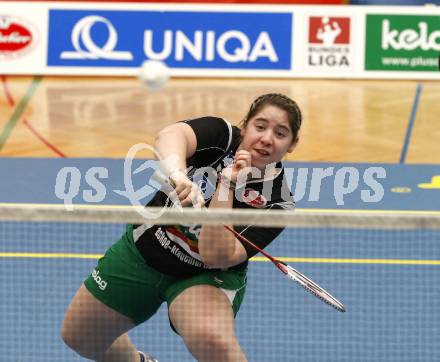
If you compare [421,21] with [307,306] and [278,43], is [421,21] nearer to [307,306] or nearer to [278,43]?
[278,43]

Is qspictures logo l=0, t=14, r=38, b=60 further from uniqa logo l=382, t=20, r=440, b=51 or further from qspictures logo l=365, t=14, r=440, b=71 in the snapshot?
uniqa logo l=382, t=20, r=440, b=51

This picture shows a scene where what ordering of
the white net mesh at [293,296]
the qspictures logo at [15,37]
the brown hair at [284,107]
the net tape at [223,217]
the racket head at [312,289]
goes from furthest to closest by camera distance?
the qspictures logo at [15,37]
the white net mesh at [293,296]
the racket head at [312,289]
the brown hair at [284,107]
the net tape at [223,217]

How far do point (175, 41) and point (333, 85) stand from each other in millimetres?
2138

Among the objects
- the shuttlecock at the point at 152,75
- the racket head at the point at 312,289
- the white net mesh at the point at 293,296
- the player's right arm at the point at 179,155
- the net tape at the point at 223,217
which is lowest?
the white net mesh at the point at 293,296

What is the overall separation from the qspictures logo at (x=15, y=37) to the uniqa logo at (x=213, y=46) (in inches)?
59.2

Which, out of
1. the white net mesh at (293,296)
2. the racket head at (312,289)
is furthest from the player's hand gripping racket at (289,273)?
the white net mesh at (293,296)

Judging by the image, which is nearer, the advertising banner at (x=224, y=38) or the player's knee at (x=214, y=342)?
the player's knee at (x=214, y=342)

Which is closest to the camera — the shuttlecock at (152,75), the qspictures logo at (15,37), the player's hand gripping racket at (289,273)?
the player's hand gripping racket at (289,273)

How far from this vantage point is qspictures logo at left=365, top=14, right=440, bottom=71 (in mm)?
13172

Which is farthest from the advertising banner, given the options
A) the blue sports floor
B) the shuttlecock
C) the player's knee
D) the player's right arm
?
the player's knee

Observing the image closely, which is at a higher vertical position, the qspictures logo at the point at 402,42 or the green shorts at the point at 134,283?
the qspictures logo at the point at 402,42

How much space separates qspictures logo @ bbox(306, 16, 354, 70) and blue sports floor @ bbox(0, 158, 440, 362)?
374 cm

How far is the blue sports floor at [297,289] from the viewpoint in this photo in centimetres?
640

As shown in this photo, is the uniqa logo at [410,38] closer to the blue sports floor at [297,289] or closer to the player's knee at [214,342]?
the blue sports floor at [297,289]
